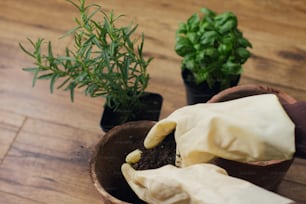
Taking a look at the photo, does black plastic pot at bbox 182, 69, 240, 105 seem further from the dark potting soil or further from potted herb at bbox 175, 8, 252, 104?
the dark potting soil

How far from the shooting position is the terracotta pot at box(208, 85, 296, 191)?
1.01 metres

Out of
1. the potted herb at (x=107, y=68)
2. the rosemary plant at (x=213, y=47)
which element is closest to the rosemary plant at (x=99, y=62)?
the potted herb at (x=107, y=68)

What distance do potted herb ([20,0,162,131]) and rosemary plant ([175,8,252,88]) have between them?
0.11m

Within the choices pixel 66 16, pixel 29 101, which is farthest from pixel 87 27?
pixel 66 16

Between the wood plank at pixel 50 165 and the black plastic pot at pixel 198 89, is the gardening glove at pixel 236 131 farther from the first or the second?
the wood plank at pixel 50 165

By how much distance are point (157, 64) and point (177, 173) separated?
640 mm

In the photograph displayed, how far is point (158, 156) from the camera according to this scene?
1.13m

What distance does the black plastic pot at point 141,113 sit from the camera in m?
1.33

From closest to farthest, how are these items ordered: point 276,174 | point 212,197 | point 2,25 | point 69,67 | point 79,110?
1. point 212,197
2. point 276,174
3. point 69,67
4. point 79,110
5. point 2,25

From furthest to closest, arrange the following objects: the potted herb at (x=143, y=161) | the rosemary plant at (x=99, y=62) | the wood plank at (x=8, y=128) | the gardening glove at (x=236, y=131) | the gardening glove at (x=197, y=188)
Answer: the wood plank at (x=8, y=128), the rosemary plant at (x=99, y=62), the potted herb at (x=143, y=161), the gardening glove at (x=236, y=131), the gardening glove at (x=197, y=188)

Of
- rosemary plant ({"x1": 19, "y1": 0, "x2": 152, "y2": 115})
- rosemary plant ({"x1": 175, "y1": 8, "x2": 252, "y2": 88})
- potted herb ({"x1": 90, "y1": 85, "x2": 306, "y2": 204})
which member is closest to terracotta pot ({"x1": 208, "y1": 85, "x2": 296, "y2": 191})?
potted herb ({"x1": 90, "y1": 85, "x2": 306, "y2": 204})

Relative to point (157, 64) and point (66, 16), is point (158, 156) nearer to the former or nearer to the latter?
point (157, 64)

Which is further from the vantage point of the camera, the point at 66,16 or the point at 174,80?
the point at 66,16

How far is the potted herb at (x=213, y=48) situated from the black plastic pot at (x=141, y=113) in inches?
5.7
